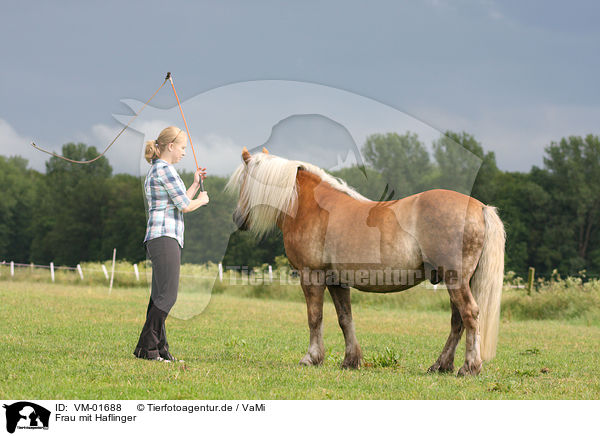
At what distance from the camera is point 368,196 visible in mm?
6520

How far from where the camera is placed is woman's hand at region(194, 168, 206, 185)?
6508 millimetres

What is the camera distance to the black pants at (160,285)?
627cm

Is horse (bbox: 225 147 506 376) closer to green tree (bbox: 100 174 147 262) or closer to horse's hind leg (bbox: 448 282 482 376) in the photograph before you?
horse's hind leg (bbox: 448 282 482 376)

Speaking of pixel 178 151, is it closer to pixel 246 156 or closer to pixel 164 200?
pixel 164 200

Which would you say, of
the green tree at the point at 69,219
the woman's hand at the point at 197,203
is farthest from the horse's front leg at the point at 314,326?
the green tree at the point at 69,219

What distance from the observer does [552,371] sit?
7156 mm

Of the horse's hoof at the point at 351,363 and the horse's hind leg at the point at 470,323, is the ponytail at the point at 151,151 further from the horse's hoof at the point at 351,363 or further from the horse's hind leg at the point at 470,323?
the horse's hind leg at the point at 470,323

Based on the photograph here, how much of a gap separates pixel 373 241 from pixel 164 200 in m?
2.30

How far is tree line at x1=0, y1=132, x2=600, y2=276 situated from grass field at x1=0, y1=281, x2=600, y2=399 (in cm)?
158

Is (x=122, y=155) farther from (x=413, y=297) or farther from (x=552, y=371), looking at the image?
(x=413, y=297)

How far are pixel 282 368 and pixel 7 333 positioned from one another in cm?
515

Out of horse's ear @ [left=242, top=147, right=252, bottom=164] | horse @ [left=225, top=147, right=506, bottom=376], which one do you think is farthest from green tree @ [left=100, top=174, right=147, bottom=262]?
horse @ [left=225, top=147, right=506, bottom=376]

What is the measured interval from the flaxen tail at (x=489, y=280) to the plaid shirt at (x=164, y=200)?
3.22 metres
